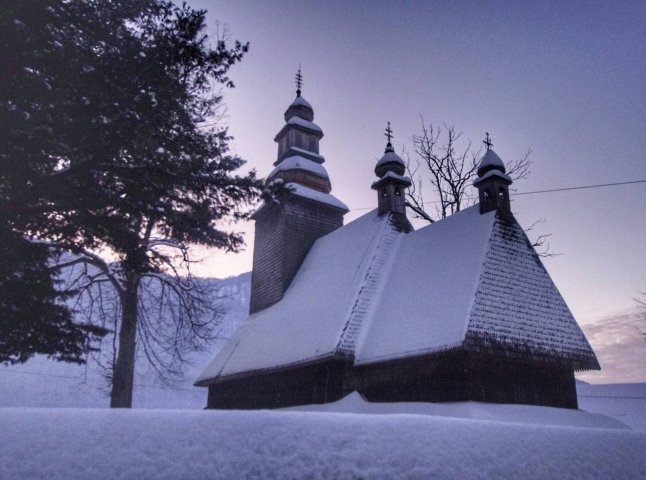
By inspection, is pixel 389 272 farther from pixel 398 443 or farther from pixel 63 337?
pixel 398 443

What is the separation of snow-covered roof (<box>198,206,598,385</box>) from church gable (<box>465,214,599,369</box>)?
1.3 inches

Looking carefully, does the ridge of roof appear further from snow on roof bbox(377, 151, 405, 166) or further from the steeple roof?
the steeple roof

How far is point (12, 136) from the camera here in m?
5.36

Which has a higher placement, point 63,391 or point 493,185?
point 493,185

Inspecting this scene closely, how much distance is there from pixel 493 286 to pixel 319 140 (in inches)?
590

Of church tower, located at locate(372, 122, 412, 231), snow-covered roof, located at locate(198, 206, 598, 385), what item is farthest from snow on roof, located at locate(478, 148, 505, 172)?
church tower, located at locate(372, 122, 412, 231)

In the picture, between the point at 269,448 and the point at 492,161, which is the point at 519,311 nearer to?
the point at 492,161

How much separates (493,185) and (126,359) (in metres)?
13.1

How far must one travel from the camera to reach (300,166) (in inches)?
845

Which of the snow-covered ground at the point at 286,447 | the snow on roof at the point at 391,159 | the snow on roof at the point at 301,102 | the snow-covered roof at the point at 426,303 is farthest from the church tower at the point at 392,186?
the snow-covered ground at the point at 286,447

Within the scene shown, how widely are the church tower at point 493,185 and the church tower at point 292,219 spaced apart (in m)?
8.01

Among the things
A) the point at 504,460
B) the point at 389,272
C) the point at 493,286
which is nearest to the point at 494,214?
the point at 493,286

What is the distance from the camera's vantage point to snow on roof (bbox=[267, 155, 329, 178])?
846 inches

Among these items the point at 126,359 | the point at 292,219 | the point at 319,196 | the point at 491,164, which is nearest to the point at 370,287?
the point at 491,164
